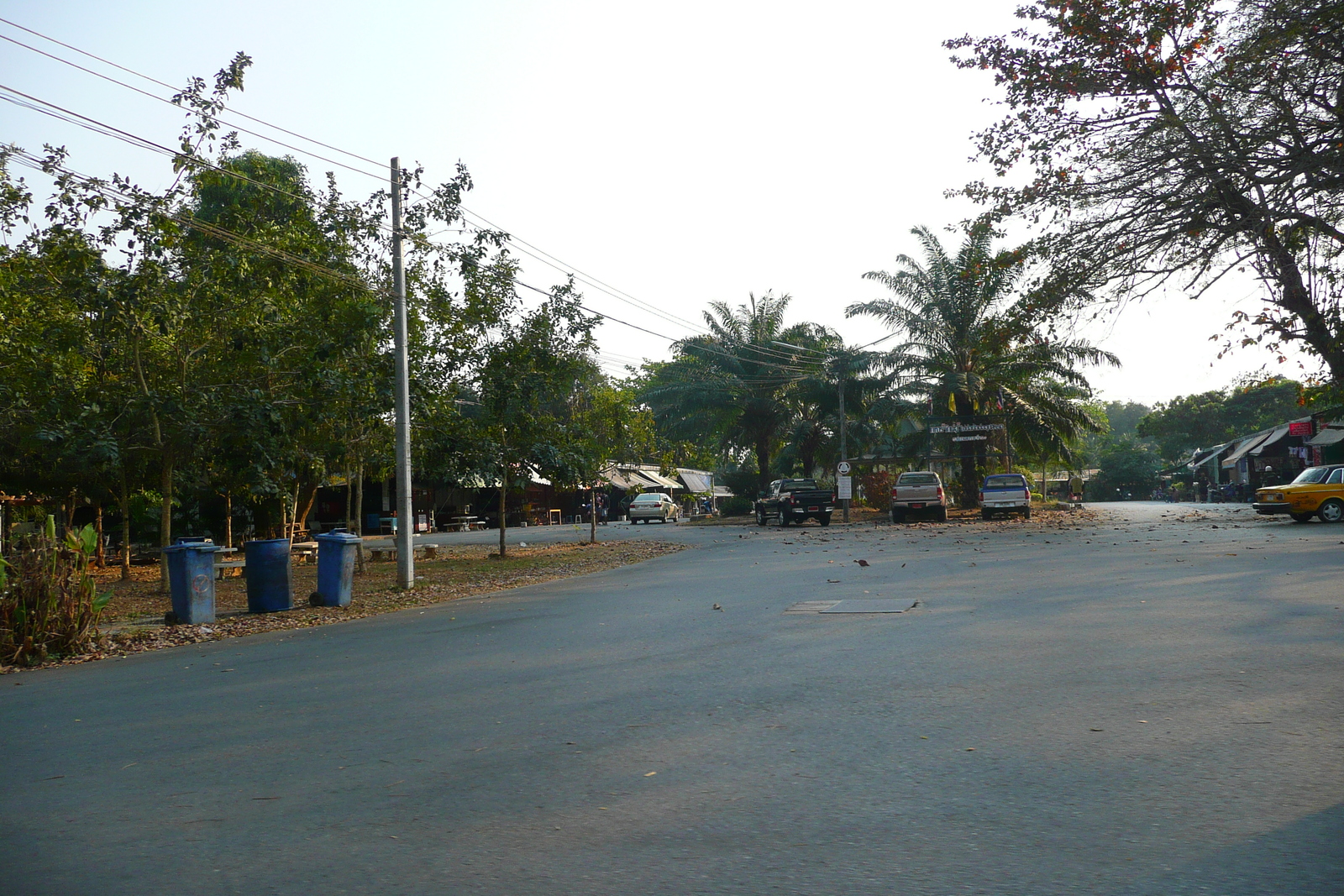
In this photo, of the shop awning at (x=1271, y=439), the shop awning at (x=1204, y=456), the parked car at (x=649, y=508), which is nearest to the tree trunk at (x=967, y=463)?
the parked car at (x=649, y=508)

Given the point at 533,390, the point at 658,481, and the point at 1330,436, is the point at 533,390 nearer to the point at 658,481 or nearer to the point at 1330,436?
the point at 1330,436

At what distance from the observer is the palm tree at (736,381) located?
4678 centimetres

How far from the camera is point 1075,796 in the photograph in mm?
4777

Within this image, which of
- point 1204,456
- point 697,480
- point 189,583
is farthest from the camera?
point 1204,456

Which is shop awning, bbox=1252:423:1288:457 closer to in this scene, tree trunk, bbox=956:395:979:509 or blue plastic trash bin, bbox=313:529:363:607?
tree trunk, bbox=956:395:979:509

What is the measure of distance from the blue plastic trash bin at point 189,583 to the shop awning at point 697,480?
179 ft

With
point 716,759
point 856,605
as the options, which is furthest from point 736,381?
point 716,759

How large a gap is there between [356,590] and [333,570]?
2.87 metres

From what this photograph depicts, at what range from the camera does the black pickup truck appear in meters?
39.9

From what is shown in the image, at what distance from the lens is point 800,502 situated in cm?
3997

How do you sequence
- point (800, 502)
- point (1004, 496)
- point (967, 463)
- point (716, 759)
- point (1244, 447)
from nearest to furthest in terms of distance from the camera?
1. point (716, 759)
2. point (1004, 496)
3. point (800, 502)
4. point (967, 463)
5. point (1244, 447)

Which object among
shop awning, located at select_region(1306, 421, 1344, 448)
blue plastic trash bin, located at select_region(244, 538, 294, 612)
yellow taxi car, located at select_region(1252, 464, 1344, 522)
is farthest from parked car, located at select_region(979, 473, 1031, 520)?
blue plastic trash bin, located at select_region(244, 538, 294, 612)

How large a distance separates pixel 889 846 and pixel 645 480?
2444 inches

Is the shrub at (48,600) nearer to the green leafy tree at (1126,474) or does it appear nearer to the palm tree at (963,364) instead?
the palm tree at (963,364)
